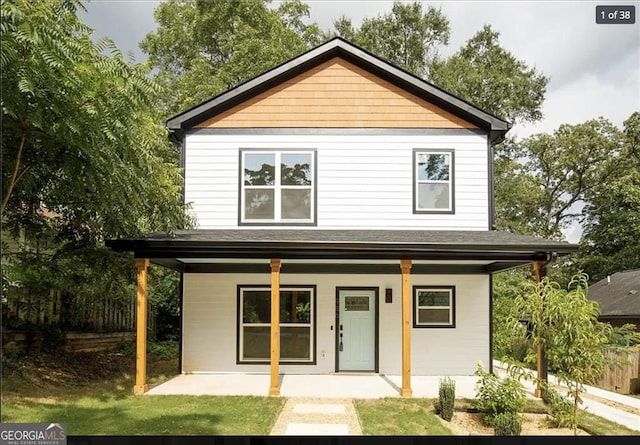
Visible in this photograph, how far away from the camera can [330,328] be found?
37.6 feet

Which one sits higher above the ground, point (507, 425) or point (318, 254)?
point (318, 254)

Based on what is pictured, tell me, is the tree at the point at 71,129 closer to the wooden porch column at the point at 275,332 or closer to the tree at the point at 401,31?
the wooden porch column at the point at 275,332

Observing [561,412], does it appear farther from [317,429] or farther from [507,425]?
[317,429]

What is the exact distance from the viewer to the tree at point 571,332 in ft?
22.6

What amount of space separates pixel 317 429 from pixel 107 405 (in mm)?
3410

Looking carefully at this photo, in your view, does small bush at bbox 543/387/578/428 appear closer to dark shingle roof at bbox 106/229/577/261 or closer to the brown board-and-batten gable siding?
dark shingle roof at bbox 106/229/577/261

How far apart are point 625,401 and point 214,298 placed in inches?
331

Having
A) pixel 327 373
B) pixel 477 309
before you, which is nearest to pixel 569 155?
pixel 477 309

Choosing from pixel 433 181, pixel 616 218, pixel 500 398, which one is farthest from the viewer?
pixel 616 218

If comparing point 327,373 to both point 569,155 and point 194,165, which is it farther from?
point 569,155

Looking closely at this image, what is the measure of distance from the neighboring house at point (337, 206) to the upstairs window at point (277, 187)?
0.08 feet

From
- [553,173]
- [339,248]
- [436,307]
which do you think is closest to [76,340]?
[339,248]

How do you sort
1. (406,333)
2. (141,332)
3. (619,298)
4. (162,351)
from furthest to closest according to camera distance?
(619,298) < (162,351) < (406,333) < (141,332)

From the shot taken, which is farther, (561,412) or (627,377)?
(627,377)
